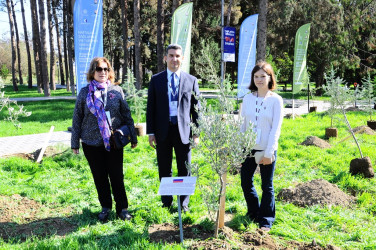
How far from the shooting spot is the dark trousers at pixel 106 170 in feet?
11.8

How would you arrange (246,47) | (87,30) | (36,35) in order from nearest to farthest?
(87,30), (246,47), (36,35)

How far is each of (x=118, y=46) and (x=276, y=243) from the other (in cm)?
3155

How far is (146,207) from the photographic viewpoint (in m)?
4.04

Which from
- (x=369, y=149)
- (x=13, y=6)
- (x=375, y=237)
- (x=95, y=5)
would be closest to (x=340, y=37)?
(x=369, y=149)

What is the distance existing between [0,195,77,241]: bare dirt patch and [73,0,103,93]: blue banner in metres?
3.30

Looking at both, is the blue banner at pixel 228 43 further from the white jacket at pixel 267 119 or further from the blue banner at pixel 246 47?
the white jacket at pixel 267 119

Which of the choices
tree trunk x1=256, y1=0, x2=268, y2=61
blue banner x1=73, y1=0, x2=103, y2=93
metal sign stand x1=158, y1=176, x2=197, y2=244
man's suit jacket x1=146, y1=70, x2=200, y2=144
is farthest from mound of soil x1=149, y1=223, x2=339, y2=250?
tree trunk x1=256, y1=0, x2=268, y2=61

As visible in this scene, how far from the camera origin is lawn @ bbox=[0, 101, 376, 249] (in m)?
3.25

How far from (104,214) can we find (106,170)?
1.73ft

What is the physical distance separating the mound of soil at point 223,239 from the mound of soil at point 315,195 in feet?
4.03

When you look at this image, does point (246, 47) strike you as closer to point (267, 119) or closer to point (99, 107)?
point (267, 119)

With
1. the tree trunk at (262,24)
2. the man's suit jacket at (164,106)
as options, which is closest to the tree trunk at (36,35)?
the tree trunk at (262,24)

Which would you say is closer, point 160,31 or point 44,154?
point 44,154

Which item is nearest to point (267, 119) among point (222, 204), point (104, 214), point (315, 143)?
point (222, 204)
